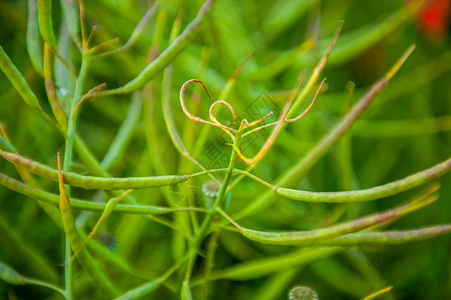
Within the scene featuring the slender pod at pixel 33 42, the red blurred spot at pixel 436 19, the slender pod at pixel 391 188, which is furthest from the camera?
the red blurred spot at pixel 436 19

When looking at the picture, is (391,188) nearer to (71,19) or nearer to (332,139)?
(332,139)

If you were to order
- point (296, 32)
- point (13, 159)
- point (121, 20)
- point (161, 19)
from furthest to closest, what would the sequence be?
point (296, 32), point (121, 20), point (161, 19), point (13, 159)

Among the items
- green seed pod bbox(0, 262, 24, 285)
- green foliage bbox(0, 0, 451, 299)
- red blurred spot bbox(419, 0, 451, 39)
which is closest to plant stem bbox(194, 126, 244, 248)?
green foliage bbox(0, 0, 451, 299)

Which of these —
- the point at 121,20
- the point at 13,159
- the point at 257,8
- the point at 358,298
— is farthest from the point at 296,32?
the point at 13,159

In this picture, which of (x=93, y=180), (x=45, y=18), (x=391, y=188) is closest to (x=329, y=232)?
(x=391, y=188)

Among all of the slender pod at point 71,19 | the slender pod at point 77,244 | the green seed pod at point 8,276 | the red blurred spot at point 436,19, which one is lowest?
the green seed pod at point 8,276

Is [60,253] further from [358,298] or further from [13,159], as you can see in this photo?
[358,298]

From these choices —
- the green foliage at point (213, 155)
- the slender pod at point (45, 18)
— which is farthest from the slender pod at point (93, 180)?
the slender pod at point (45, 18)

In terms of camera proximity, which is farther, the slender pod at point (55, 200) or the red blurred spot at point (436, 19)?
the red blurred spot at point (436, 19)

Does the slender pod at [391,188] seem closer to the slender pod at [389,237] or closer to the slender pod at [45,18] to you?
the slender pod at [389,237]
